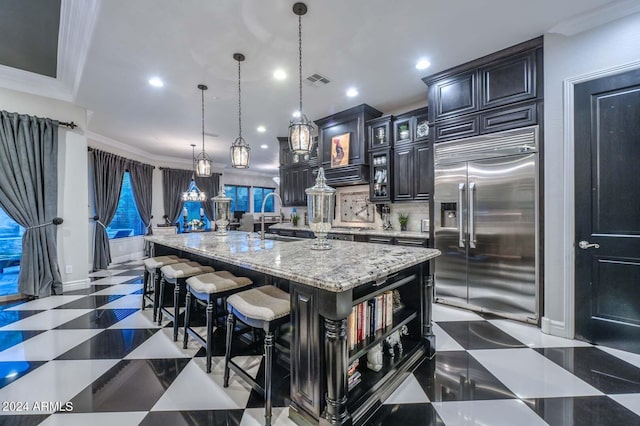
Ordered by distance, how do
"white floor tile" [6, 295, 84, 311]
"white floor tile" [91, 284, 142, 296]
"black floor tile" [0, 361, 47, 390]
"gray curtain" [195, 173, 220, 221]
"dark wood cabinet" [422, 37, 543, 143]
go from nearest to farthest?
"black floor tile" [0, 361, 47, 390], "dark wood cabinet" [422, 37, 543, 143], "white floor tile" [6, 295, 84, 311], "white floor tile" [91, 284, 142, 296], "gray curtain" [195, 173, 220, 221]

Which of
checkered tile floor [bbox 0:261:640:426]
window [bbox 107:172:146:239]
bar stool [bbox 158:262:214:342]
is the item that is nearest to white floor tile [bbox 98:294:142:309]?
checkered tile floor [bbox 0:261:640:426]

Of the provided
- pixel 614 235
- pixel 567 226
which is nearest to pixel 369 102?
pixel 567 226

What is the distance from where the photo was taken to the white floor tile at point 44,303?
10.2 feet

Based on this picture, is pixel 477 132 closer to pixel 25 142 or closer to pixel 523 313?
pixel 523 313

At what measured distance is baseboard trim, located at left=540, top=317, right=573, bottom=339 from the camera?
7.67 feet

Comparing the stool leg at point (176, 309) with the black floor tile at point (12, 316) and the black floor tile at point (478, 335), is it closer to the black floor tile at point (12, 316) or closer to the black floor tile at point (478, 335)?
the black floor tile at point (12, 316)

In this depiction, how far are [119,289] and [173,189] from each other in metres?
4.09

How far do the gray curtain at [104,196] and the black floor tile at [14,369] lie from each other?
3740 mm

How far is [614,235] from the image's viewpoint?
215 centimetres

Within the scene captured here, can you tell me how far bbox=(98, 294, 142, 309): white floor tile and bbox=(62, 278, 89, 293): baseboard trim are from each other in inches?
39.4

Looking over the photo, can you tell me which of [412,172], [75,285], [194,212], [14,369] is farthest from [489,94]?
[194,212]

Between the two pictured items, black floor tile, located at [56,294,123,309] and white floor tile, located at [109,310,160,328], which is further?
black floor tile, located at [56,294,123,309]

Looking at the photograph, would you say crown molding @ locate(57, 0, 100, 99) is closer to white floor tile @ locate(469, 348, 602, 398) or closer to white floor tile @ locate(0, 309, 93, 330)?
white floor tile @ locate(0, 309, 93, 330)

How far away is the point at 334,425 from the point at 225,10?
114 inches
